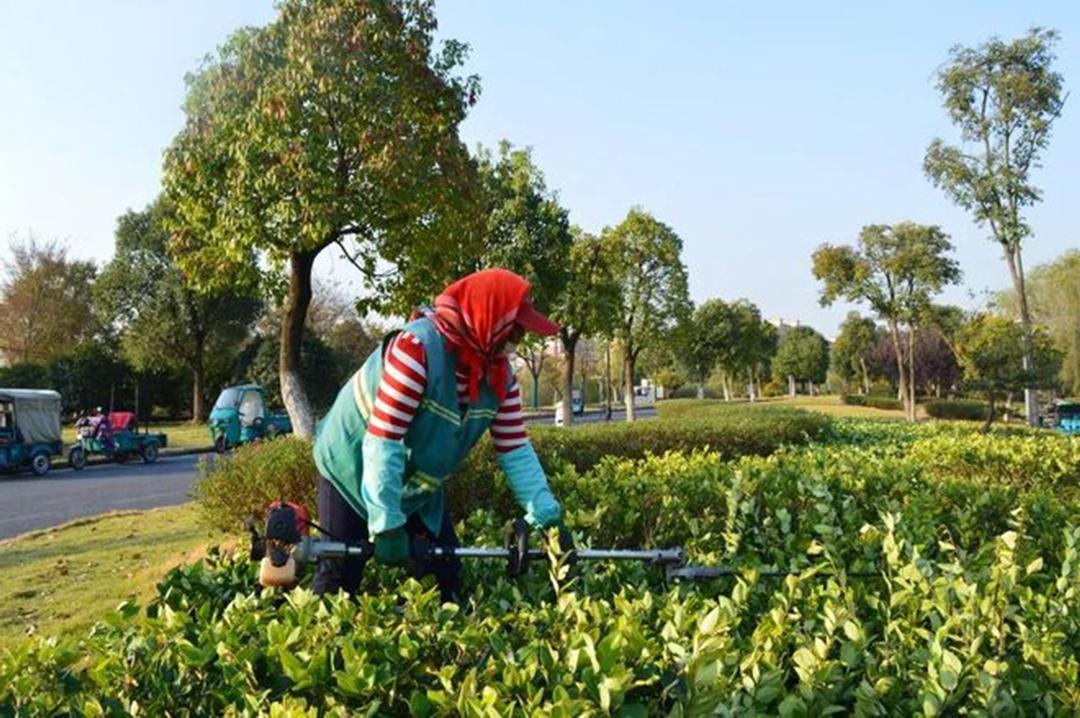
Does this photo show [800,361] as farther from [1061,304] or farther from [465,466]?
[465,466]

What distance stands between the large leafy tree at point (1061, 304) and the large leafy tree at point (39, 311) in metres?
37.7

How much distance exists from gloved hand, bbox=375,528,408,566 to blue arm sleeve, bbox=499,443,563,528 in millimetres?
572

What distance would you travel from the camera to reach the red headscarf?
2.76 meters

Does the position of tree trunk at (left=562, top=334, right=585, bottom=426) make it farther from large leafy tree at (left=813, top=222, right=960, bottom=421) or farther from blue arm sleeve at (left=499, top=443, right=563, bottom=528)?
blue arm sleeve at (left=499, top=443, right=563, bottom=528)

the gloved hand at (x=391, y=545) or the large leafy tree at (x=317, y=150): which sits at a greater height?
the large leafy tree at (x=317, y=150)

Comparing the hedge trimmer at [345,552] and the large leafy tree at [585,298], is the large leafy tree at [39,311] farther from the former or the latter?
the hedge trimmer at [345,552]

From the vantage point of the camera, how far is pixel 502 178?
19156 mm

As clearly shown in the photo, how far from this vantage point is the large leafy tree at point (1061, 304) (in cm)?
3800

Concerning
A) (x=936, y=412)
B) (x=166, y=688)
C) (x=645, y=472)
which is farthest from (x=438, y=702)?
(x=936, y=412)

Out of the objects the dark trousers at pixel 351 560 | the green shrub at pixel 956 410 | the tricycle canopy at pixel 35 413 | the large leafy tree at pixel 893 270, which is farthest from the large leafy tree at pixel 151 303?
the dark trousers at pixel 351 560

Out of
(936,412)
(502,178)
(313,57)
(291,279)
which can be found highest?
(502,178)

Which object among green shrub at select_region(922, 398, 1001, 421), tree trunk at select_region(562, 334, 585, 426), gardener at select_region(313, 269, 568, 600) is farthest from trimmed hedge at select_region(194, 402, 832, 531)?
green shrub at select_region(922, 398, 1001, 421)

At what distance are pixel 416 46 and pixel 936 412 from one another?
86.8 ft

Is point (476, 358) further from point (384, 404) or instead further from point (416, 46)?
point (416, 46)
